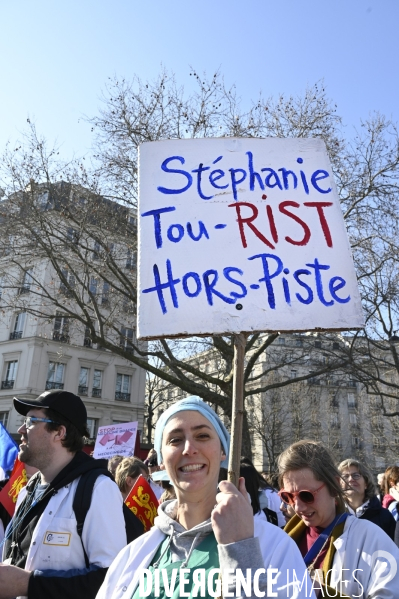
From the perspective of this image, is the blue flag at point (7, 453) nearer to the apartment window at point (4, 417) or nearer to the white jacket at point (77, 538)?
the white jacket at point (77, 538)

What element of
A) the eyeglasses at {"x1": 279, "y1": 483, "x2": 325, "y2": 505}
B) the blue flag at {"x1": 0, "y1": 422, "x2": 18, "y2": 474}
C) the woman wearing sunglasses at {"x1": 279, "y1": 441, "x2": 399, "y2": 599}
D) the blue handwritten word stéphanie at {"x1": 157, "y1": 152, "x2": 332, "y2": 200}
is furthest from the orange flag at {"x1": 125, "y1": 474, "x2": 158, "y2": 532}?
the blue handwritten word stéphanie at {"x1": 157, "y1": 152, "x2": 332, "y2": 200}

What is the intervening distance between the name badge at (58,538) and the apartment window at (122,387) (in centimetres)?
3267

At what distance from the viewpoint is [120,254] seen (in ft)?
45.8

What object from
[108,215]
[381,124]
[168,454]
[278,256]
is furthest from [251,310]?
[381,124]

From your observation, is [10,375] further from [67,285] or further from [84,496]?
[84,496]

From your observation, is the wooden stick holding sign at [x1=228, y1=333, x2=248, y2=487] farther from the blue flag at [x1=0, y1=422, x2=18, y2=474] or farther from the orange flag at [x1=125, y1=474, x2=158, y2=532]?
the blue flag at [x1=0, y1=422, x2=18, y2=474]

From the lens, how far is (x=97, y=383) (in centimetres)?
3388

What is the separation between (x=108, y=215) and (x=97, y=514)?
1172 cm

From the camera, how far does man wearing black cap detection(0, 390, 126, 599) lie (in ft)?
7.35

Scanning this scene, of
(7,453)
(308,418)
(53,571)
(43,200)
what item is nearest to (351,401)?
(308,418)

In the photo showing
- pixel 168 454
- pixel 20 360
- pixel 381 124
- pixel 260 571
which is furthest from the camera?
pixel 20 360

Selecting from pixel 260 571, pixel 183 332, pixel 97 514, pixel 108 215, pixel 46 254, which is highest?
pixel 108 215

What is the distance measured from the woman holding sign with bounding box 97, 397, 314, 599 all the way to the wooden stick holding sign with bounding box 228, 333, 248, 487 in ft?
0.25

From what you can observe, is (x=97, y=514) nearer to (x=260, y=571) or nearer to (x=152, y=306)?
(x=152, y=306)
